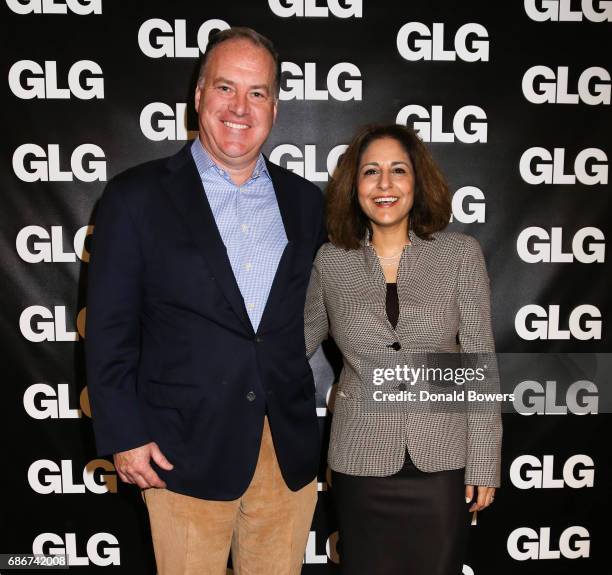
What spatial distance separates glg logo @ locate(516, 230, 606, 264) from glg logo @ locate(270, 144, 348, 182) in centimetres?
90

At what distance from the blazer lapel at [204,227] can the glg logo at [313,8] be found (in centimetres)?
115

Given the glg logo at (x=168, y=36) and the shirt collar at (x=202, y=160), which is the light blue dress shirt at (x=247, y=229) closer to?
the shirt collar at (x=202, y=160)

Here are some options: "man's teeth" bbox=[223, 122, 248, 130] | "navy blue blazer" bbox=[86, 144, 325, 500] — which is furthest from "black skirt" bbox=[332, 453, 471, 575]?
"man's teeth" bbox=[223, 122, 248, 130]

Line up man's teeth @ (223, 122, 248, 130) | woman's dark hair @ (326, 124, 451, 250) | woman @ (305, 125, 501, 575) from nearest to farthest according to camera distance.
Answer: man's teeth @ (223, 122, 248, 130), woman @ (305, 125, 501, 575), woman's dark hair @ (326, 124, 451, 250)

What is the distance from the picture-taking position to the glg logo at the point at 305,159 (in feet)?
8.47

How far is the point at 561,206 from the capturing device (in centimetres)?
265

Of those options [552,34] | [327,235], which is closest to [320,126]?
[327,235]

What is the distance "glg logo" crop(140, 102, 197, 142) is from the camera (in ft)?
8.25

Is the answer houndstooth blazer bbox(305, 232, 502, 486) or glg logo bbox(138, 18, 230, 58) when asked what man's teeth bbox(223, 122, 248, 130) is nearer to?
houndstooth blazer bbox(305, 232, 502, 486)

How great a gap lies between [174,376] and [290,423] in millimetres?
383

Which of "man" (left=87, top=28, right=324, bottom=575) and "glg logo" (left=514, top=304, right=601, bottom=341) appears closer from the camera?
"man" (left=87, top=28, right=324, bottom=575)

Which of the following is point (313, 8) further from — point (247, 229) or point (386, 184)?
point (247, 229)

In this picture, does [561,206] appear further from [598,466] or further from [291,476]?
→ [291,476]

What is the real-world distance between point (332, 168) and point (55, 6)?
1328 mm
